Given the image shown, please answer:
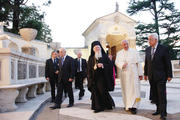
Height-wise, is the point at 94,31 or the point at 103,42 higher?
the point at 94,31

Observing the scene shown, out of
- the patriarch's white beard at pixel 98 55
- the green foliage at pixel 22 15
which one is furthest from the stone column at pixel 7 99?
the green foliage at pixel 22 15

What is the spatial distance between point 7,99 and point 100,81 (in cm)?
244

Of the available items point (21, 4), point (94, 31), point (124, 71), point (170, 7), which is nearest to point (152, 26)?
point (170, 7)

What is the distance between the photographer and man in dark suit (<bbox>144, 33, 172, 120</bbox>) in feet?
14.8

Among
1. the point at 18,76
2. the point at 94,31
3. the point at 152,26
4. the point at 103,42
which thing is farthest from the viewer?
the point at 152,26

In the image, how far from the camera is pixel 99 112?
5277mm

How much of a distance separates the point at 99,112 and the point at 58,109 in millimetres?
1337

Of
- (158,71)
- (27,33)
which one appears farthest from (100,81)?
(27,33)

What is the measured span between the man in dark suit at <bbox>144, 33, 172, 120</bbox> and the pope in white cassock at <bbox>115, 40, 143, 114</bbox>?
1.41ft

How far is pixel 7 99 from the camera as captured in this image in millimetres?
5176

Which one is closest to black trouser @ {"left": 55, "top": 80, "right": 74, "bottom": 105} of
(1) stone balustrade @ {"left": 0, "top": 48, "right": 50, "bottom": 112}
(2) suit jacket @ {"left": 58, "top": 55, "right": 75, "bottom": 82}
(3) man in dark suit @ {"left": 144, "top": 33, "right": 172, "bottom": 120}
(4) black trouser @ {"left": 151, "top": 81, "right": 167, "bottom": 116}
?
(2) suit jacket @ {"left": 58, "top": 55, "right": 75, "bottom": 82}

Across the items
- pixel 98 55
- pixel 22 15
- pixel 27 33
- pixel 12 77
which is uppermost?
pixel 22 15

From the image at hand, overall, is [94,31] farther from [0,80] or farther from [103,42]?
[0,80]

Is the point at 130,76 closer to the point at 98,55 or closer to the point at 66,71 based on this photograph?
the point at 98,55
